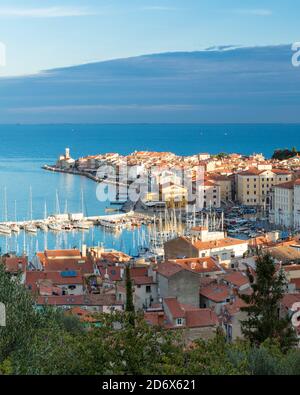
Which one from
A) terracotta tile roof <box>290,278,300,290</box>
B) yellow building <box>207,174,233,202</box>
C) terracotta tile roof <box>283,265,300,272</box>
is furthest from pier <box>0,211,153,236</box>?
terracotta tile roof <box>290,278,300,290</box>

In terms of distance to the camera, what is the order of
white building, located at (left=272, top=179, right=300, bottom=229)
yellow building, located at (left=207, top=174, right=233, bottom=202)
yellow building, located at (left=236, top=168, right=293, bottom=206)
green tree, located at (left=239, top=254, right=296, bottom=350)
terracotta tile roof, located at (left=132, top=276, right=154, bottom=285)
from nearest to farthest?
green tree, located at (left=239, top=254, right=296, bottom=350)
terracotta tile roof, located at (left=132, top=276, right=154, bottom=285)
white building, located at (left=272, top=179, right=300, bottom=229)
yellow building, located at (left=236, top=168, right=293, bottom=206)
yellow building, located at (left=207, top=174, right=233, bottom=202)

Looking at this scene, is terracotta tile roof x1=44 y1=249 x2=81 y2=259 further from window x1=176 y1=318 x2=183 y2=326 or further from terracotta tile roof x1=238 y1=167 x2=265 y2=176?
terracotta tile roof x1=238 y1=167 x2=265 y2=176

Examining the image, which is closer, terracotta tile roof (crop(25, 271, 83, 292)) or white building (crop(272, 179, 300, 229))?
terracotta tile roof (crop(25, 271, 83, 292))

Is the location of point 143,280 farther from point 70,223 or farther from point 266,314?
point 70,223

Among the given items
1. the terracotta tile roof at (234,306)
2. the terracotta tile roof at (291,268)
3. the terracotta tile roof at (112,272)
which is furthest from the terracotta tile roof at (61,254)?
the terracotta tile roof at (234,306)

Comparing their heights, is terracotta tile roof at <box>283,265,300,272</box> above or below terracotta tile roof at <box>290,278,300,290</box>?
above

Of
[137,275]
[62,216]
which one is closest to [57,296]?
[137,275]

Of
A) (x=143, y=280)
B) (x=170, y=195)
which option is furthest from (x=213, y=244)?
(x=170, y=195)
